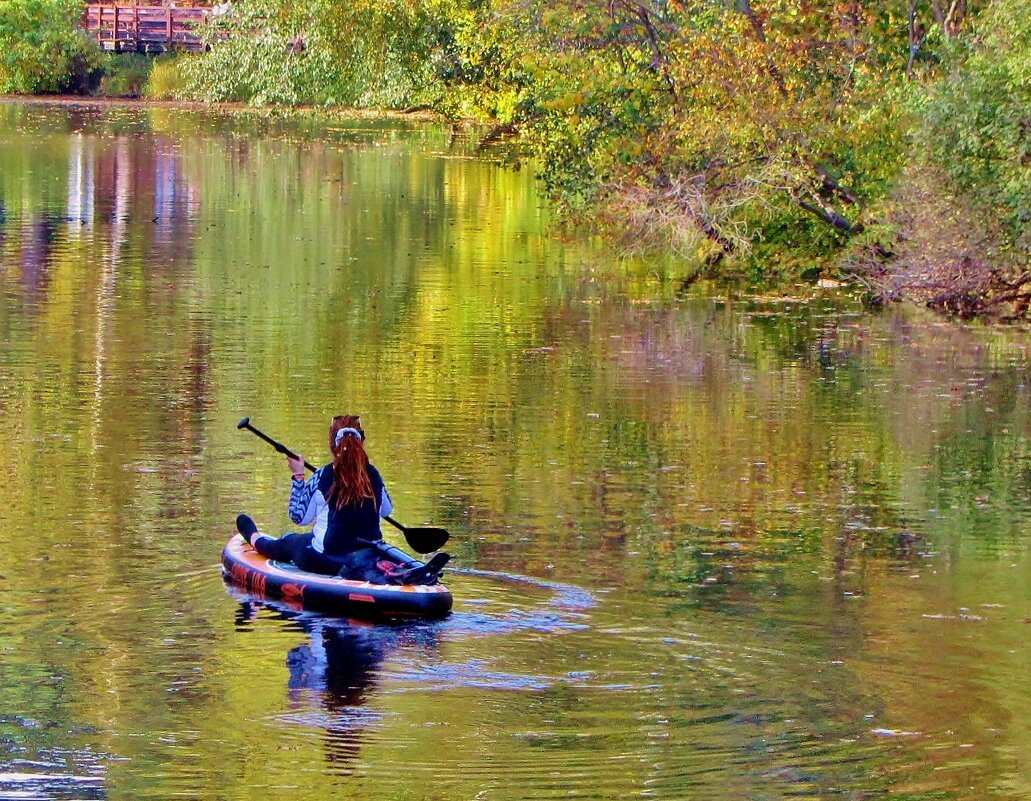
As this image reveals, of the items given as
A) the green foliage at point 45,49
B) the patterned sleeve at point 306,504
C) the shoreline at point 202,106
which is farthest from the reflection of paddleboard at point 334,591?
the green foliage at point 45,49

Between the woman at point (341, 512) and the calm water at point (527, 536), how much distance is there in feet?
1.59

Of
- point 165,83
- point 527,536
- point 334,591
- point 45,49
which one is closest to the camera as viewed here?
point 334,591

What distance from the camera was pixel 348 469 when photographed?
38.6ft

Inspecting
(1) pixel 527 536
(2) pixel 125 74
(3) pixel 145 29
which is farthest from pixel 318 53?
(3) pixel 145 29

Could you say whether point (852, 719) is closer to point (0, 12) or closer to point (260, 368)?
point (260, 368)

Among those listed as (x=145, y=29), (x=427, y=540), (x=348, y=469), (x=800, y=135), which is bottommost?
(x=427, y=540)

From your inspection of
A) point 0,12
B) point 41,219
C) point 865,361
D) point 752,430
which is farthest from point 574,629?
point 0,12

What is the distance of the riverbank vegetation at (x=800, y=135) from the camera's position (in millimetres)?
23953

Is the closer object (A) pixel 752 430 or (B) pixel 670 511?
(B) pixel 670 511

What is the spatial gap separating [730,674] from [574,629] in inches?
43.3

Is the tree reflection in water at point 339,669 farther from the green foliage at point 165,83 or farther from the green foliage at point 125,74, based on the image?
the green foliage at point 125,74

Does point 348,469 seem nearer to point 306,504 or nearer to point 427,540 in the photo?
point 306,504

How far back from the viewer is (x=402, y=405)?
59.5ft

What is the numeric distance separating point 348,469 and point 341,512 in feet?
0.84
